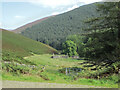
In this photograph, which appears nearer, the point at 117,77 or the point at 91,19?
the point at 117,77

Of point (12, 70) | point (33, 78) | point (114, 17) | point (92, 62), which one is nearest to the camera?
point (33, 78)

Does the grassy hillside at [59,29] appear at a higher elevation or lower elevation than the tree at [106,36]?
higher

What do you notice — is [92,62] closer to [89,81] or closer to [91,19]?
[89,81]

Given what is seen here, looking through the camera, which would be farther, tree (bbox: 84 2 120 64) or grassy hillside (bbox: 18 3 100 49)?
grassy hillside (bbox: 18 3 100 49)

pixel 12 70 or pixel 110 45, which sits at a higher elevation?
pixel 110 45

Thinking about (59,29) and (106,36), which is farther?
→ (59,29)

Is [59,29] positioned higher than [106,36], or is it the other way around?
[59,29]

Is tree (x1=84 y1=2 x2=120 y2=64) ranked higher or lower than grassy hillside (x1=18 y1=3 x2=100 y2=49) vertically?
lower

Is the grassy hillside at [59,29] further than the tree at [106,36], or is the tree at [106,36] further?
the grassy hillside at [59,29]

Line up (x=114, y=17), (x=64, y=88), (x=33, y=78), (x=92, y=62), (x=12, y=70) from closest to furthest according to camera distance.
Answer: (x=64, y=88) → (x=33, y=78) → (x=12, y=70) → (x=114, y=17) → (x=92, y=62)

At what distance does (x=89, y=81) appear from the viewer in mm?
6922

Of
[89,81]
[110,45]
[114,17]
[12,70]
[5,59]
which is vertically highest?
[114,17]

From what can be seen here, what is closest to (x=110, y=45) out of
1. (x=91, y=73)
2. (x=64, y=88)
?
(x=91, y=73)

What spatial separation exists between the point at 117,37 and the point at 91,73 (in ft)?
8.40
